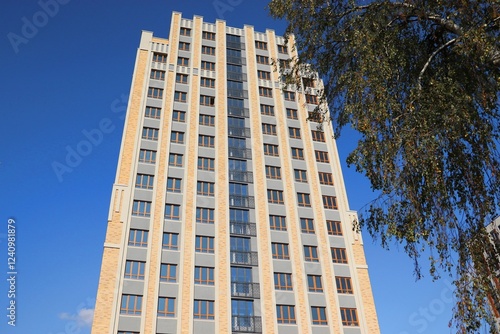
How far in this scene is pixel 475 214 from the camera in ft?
33.5

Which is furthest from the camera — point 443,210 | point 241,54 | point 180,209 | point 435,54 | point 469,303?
point 241,54

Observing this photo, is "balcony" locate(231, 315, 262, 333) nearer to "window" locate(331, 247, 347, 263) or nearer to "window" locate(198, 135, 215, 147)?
"window" locate(331, 247, 347, 263)

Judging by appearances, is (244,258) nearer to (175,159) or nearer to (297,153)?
(175,159)

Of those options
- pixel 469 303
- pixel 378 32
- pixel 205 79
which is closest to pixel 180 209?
pixel 205 79

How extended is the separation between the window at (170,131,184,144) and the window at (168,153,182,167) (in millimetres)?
1767

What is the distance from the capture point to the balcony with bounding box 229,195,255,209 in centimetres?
3891

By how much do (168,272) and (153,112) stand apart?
18.2 meters

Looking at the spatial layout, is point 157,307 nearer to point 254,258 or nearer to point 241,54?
point 254,258

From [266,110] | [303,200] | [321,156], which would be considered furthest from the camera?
[266,110]

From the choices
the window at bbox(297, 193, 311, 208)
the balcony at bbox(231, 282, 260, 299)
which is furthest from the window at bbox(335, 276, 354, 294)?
the window at bbox(297, 193, 311, 208)

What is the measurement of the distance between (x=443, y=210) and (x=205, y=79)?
4156 centimetres

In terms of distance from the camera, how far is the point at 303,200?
4072 centimetres

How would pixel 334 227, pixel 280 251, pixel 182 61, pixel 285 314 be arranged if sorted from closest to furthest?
pixel 285 314 < pixel 280 251 < pixel 334 227 < pixel 182 61

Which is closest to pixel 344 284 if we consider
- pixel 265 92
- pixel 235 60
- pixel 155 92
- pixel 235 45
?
pixel 265 92
